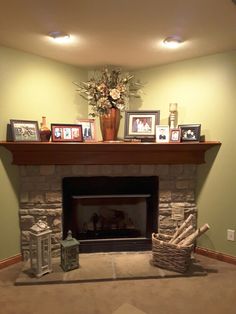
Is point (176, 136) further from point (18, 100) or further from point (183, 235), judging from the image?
point (18, 100)

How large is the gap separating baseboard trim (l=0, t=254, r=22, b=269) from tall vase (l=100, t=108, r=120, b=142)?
1.57 m

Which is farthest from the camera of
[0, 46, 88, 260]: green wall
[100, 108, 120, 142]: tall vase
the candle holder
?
the candle holder

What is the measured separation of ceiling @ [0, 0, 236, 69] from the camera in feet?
6.08

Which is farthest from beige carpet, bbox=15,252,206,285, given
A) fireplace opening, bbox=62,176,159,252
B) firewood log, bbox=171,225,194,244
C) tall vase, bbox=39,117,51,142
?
tall vase, bbox=39,117,51,142

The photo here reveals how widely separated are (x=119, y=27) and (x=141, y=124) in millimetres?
1146

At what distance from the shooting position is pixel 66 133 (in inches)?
114

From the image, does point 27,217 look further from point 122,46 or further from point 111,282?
point 122,46

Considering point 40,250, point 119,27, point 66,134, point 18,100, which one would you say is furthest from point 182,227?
point 18,100

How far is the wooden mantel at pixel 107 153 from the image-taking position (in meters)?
2.81

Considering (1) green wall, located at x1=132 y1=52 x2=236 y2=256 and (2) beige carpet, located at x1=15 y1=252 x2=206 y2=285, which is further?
(1) green wall, located at x1=132 y1=52 x2=236 y2=256

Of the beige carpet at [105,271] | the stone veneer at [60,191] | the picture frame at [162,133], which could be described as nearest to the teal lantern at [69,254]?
the beige carpet at [105,271]

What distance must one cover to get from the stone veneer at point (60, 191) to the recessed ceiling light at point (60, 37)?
1.26 m

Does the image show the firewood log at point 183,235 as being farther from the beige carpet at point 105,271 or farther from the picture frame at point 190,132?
the picture frame at point 190,132

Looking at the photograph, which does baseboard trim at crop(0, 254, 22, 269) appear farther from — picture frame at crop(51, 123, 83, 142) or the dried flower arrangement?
the dried flower arrangement
